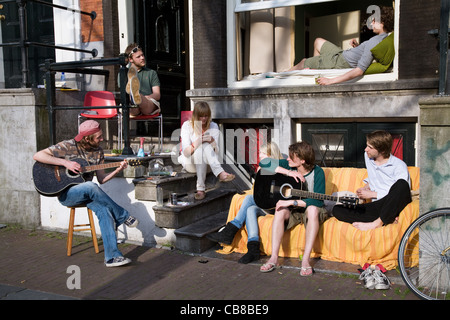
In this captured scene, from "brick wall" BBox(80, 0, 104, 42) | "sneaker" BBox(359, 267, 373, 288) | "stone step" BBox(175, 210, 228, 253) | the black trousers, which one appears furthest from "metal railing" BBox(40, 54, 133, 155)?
"sneaker" BBox(359, 267, 373, 288)

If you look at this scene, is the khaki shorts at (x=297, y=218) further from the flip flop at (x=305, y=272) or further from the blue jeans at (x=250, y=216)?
the flip flop at (x=305, y=272)

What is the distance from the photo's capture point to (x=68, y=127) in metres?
6.99

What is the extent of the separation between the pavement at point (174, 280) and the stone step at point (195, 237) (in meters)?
0.08

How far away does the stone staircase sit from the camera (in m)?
5.32

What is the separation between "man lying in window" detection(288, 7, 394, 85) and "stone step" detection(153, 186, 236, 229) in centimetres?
202

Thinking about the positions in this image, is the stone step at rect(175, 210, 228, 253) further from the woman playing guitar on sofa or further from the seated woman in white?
the woman playing guitar on sofa

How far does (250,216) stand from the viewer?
5.02 meters

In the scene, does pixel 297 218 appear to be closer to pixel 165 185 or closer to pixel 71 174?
pixel 165 185

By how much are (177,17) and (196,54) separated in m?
1.76

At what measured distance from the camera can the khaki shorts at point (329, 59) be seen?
651 cm

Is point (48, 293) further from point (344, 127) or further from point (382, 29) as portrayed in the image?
point (382, 29)

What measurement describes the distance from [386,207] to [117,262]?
2734mm

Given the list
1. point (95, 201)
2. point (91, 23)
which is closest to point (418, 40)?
point (95, 201)
